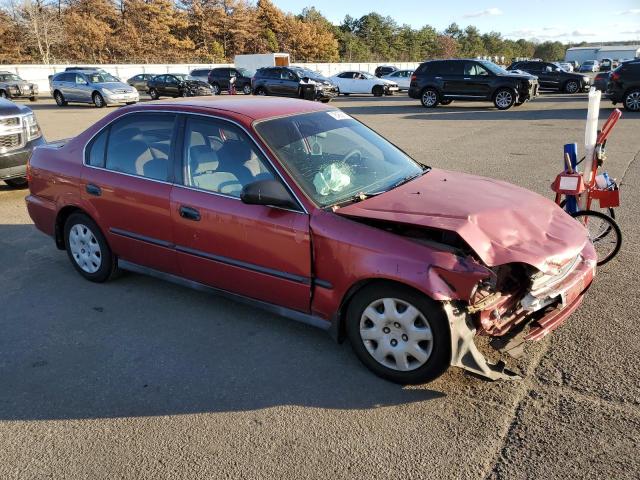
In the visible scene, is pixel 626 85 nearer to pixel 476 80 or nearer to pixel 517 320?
pixel 476 80

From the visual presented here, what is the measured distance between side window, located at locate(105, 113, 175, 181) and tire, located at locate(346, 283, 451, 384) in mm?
1957

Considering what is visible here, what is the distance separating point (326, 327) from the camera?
3.41m

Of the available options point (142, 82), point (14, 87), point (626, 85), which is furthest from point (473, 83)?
point (14, 87)

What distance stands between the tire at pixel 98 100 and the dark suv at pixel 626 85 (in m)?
20.9

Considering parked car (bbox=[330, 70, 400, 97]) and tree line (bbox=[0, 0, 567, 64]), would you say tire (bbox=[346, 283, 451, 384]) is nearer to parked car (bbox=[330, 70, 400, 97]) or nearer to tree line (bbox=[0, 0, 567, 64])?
parked car (bbox=[330, 70, 400, 97])

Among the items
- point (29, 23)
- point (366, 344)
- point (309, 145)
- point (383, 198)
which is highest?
point (29, 23)

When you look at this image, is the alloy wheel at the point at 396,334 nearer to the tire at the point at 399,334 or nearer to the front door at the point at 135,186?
the tire at the point at 399,334

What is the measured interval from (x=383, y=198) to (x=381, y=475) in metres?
→ 1.72

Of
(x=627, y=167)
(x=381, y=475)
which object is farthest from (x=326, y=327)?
(x=627, y=167)

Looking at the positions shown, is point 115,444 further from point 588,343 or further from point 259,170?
point 588,343

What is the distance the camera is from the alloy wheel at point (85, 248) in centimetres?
474

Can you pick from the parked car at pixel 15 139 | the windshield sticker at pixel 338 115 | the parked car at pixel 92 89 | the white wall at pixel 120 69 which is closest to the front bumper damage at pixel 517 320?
the windshield sticker at pixel 338 115

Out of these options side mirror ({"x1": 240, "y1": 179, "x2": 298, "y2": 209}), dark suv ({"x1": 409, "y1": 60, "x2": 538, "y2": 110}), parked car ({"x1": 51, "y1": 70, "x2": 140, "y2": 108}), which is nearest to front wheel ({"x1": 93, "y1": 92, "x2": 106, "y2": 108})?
parked car ({"x1": 51, "y1": 70, "x2": 140, "y2": 108})

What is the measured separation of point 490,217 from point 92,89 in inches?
977
